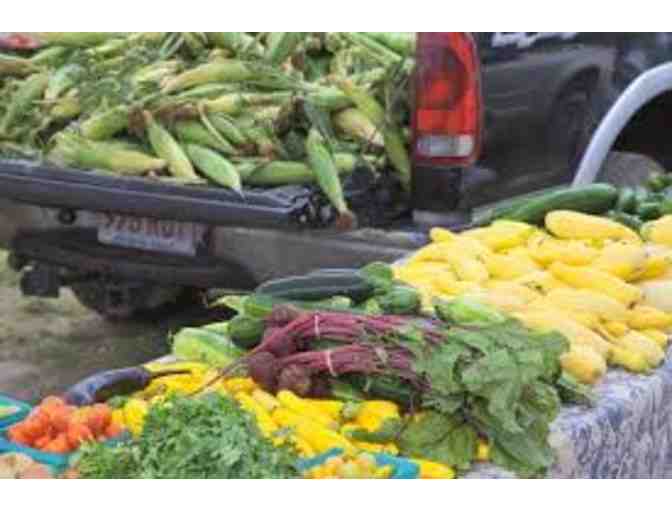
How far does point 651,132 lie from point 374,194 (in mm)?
2067

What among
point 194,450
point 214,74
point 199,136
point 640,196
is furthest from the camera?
point 214,74

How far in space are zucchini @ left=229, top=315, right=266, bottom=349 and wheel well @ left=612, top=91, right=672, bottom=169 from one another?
319 cm

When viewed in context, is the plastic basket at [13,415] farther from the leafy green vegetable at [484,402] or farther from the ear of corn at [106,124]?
the ear of corn at [106,124]

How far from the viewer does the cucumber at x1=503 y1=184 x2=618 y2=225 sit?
5.37 metres

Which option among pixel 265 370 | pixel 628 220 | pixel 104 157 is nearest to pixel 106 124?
pixel 104 157

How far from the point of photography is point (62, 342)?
7.19 m

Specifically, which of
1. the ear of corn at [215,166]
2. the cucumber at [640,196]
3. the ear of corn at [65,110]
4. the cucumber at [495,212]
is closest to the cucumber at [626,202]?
the cucumber at [640,196]

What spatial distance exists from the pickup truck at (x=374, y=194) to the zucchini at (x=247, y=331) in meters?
1.20

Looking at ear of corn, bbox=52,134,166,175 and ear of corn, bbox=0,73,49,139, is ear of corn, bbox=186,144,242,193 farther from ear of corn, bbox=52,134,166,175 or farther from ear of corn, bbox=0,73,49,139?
ear of corn, bbox=0,73,49,139

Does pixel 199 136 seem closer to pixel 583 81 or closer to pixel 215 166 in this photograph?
pixel 215 166

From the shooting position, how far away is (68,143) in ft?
19.9

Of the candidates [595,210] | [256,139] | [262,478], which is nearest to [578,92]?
[595,210]

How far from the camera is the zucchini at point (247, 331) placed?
417cm
